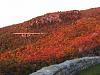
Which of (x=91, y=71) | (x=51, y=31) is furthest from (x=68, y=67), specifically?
(x=51, y=31)

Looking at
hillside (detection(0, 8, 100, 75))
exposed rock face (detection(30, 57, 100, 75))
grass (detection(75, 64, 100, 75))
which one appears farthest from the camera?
hillside (detection(0, 8, 100, 75))

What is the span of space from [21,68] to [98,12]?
54397 millimetres

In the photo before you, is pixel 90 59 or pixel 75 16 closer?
pixel 90 59

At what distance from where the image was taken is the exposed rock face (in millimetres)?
18481

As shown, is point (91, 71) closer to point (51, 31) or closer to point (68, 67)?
point (68, 67)

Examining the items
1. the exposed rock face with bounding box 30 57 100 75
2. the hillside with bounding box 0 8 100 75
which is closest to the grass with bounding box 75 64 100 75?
the exposed rock face with bounding box 30 57 100 75

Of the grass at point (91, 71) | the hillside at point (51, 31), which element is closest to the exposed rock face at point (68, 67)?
the grass at point (91, 71)

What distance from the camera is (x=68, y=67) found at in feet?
68.4

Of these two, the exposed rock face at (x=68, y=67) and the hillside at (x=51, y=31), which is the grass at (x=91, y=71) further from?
the hillside at (x=51, y=31)

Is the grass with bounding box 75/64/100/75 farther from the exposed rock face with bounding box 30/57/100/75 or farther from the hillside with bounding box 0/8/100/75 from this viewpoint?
the hillside with bounding box 0/8/100/75

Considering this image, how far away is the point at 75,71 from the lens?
861 inches

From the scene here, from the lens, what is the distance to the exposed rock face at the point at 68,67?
18481mm

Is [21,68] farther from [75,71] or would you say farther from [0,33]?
[0,33]

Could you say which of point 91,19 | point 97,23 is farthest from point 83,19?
point 97,23
